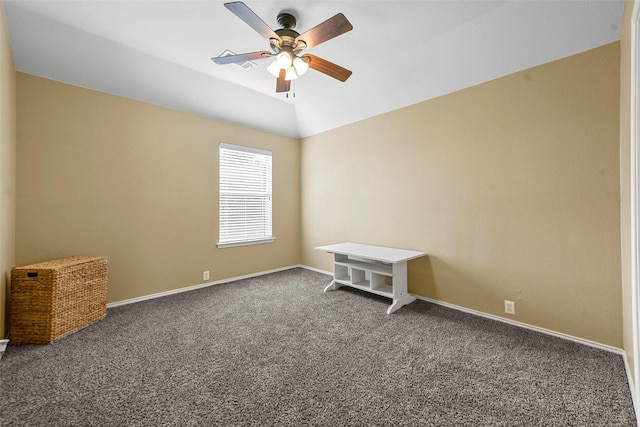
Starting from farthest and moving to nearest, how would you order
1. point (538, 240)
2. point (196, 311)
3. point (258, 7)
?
point (196, 311) → point (538, 240) → point (258, 7)

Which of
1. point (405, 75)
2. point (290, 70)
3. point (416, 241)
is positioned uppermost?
point (405, 75)

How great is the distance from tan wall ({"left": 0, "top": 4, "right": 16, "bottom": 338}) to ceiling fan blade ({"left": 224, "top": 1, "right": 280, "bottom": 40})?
6.31 feet

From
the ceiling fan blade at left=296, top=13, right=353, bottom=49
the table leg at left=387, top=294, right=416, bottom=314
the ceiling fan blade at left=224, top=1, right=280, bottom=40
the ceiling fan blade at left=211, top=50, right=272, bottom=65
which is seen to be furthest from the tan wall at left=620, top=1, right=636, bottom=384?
the ceiling fan blade at left=211, top=50, right=272, bottom=65

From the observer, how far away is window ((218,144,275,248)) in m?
4.16

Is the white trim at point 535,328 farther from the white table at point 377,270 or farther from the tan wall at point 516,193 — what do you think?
the white table at point 377,270

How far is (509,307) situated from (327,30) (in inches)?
117

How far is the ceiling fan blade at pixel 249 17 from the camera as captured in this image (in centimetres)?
170

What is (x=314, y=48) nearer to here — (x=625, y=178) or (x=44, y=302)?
(x=625, y=178)

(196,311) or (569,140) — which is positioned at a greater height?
(569,140)

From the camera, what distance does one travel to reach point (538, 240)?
2521 mm

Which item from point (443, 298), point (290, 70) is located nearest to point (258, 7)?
point (290, 70)

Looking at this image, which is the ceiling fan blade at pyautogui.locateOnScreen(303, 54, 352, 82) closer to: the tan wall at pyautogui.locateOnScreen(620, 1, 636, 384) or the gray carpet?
the tan wall at pyautogui.locateOnScreen(620, 1, 636, 384)

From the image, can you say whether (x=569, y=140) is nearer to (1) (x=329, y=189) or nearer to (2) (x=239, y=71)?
(1) (x=329, y=189)

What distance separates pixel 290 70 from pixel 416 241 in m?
2.41
